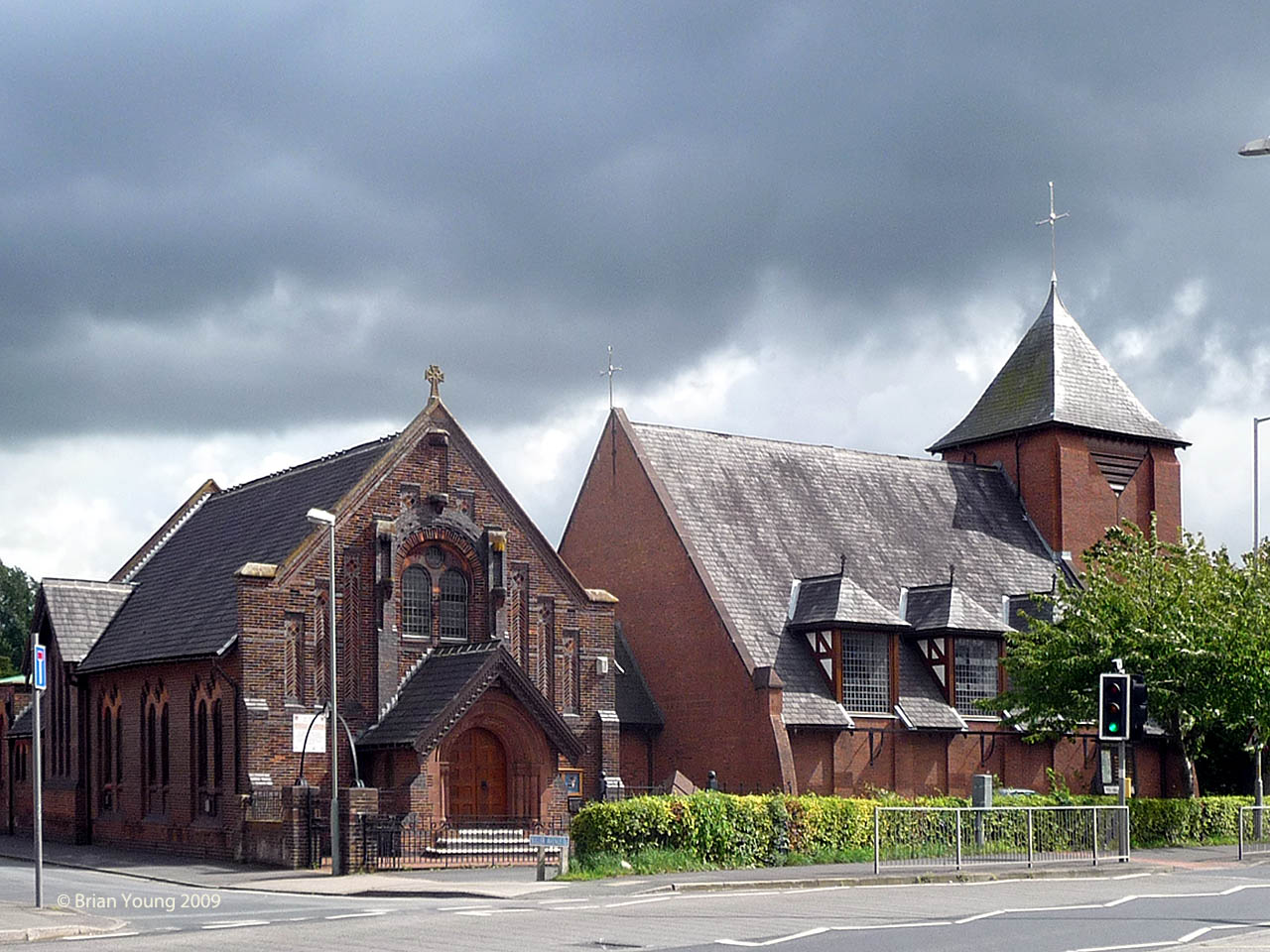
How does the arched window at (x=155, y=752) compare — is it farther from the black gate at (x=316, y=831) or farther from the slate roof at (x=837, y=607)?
the slate roof at (x=837, y=607)

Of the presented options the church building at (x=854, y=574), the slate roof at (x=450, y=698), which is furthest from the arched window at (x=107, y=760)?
the church building at (x=854, y=574)

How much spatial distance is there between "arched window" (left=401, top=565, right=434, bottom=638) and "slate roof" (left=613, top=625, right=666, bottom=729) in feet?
23.3

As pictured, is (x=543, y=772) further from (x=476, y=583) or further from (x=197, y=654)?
(x=197, y=654)

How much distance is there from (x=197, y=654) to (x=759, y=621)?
15.6 meters

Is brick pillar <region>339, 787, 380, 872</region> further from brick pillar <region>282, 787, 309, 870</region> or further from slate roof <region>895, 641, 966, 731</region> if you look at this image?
slate roof <region>895, 641, 966, 731</region>

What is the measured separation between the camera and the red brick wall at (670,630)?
48.1 metres

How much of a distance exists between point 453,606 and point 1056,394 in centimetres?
2532

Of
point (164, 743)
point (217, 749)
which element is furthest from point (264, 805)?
point (164, 743)

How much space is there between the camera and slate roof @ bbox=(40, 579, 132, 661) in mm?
51188

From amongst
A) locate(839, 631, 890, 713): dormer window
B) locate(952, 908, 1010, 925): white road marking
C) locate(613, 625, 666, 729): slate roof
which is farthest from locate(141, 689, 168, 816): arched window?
→ locate(952, 908, 1010, 925): white road marking

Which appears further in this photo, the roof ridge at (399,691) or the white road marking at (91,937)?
the roof ridge at (399,691)

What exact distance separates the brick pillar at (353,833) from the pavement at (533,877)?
0.55m

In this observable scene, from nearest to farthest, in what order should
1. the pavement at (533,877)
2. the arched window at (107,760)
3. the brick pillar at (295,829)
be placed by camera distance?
1. the pavement at (533,877)
2. the brick pillar at (295,829)
3. the arched window at (107,760)

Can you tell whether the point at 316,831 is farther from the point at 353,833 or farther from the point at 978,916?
the point at 978,916
